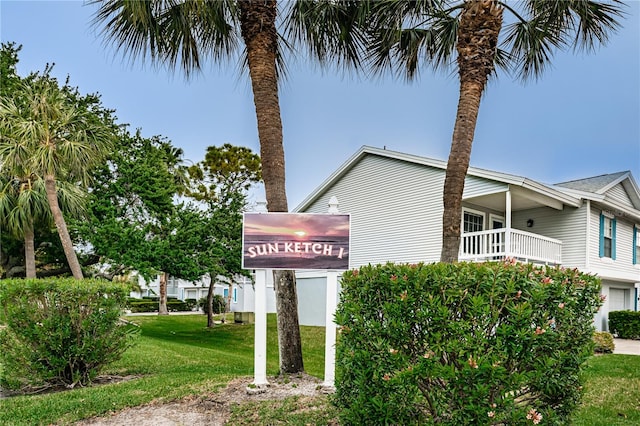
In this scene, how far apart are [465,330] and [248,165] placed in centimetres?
2856

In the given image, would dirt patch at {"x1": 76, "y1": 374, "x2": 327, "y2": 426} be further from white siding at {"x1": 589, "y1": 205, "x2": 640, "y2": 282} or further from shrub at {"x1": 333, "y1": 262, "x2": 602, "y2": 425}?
white siding at {"x1": 589, "y1": 205, "x2": 640, "y2": 282}

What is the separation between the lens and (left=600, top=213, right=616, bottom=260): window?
18.4 m

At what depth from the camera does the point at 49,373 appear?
750 centimetres

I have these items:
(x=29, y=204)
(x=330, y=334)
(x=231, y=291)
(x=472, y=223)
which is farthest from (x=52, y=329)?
(x=231, y=291)

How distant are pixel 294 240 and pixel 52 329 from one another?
3.85 metres

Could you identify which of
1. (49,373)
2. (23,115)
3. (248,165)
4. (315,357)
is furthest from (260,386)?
(248,165)

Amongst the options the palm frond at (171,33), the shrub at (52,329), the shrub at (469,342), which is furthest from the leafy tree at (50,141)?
the shrub at (469,342)

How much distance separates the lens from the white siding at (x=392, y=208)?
18.1m

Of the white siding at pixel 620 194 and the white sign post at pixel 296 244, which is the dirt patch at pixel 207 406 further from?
the white siding at pixel 620 194

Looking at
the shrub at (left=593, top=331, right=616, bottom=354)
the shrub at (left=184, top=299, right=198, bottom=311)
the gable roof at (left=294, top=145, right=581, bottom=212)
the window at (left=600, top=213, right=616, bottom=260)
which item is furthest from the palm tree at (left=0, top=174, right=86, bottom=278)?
the shrub at (left=184, top=299, right=198, bottom=311)

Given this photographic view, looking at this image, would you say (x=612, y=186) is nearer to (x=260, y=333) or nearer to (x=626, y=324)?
(x=626, y=324)

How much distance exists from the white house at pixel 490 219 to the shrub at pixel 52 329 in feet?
37.9

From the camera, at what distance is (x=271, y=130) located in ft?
25.6

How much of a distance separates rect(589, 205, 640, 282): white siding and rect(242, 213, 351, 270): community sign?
1383 cm
